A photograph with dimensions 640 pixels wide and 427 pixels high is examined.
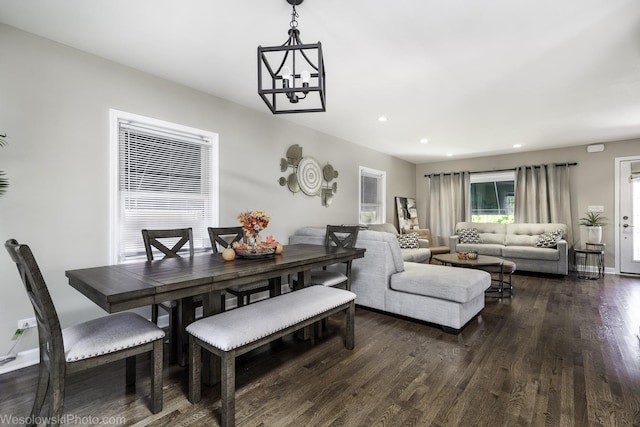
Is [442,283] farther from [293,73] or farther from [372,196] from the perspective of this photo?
[372,196]

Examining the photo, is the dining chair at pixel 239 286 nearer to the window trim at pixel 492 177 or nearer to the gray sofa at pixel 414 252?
the gray sofa at pixel 414 252

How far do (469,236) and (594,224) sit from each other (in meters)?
2.04

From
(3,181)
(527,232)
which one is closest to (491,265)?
(527,232)

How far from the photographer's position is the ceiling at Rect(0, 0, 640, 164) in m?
1.98

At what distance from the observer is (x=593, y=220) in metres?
5.38

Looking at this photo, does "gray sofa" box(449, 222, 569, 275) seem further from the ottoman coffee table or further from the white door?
the ottoman coffee table

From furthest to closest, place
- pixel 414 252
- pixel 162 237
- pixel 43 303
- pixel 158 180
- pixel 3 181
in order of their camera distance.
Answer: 1. pixel 414 252
2. pixel 158 180
3. pixel 162 237
4. pixel 3 181
5. pixel 43 303

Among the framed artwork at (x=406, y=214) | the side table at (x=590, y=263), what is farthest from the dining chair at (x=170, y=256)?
the side table at (x=590, y=263)

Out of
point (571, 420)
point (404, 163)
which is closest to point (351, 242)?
point (571, 420)

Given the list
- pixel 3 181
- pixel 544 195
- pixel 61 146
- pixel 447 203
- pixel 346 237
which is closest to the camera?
pixel 3 181

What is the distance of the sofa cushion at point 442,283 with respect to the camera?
9.09 feet

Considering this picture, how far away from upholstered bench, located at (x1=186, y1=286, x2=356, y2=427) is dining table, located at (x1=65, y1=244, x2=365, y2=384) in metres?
0.19

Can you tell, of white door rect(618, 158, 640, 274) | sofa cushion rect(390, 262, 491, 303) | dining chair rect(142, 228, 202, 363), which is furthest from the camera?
white door rect(618, 158, 640, 274)

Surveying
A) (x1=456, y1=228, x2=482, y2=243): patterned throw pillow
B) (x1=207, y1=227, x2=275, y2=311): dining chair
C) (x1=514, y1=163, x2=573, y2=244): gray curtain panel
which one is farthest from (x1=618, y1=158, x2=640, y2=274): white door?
(x1=207, y1=227, x2=275, y2=311): dining chair
